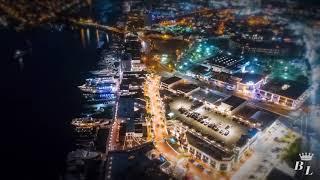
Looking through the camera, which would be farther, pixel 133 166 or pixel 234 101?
pixel 234 101

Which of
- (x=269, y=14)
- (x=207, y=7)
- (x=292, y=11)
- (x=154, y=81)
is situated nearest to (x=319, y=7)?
(x=292, y=11)

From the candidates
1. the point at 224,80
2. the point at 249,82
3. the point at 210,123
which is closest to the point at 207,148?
the point at 210,123

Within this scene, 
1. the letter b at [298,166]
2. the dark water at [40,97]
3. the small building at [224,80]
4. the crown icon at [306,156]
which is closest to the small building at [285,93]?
the small building at [224,80]

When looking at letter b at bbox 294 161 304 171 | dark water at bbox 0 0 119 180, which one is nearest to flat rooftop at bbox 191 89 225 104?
letter b at bbox 294 161 304 171

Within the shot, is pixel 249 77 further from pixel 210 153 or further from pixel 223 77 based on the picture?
pixel 210 153

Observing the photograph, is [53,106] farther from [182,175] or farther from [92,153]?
[182,175]

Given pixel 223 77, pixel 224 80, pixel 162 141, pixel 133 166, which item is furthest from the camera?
pixel 223 77

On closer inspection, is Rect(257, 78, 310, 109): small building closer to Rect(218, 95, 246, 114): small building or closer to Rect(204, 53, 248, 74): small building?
Rect(218, 95, 246, 114): small building
